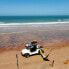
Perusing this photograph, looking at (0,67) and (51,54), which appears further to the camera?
(51,54)

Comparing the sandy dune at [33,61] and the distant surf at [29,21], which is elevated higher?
the distant surf at [29,21]

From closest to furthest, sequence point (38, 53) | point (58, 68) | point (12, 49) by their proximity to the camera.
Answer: point (58, 68) < point (38, 53) < point (12, 49)

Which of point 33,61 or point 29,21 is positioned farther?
point 29,21

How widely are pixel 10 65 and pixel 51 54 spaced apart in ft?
14.7

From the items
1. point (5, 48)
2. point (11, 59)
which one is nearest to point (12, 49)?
point (5, 48)

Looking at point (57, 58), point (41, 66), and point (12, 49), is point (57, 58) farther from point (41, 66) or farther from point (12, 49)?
point (12, 49)

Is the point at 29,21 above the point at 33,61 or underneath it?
above

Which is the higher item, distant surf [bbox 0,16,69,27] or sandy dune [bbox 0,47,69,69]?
distant surf [bbox 0,16,69,27]

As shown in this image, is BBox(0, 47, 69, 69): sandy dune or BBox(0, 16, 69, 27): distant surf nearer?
BBox(0, 47, 69, 69): sandy dune

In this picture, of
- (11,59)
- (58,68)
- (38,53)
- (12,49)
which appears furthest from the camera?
(12,49)

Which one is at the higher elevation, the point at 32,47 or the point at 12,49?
the point at 32,47

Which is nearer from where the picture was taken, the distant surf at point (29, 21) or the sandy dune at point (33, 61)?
the sandy dune at point (33, 61)

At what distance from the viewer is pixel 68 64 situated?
28.8 feet

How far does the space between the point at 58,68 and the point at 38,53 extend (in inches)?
116
